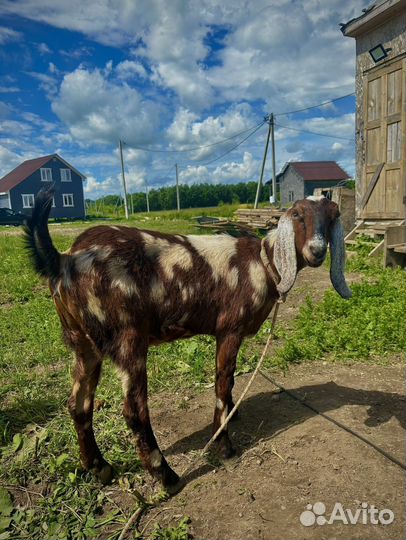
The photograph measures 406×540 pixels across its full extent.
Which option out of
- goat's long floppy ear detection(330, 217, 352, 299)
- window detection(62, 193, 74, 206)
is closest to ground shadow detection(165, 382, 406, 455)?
goat's long floppy ear detection(330, 217, 352, 299)

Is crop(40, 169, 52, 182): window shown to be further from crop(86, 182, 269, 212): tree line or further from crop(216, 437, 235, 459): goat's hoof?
crop(216, 437, 235, 459): goat's hoof

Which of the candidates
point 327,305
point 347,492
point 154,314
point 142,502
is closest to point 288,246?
point 154,314

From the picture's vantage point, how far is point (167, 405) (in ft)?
15.0

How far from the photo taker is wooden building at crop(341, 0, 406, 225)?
10.4 m

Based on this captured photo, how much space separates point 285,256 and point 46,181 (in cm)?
5031

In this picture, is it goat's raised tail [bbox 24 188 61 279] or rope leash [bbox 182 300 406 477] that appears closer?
goat's raised tail [bbox 24 188 61 279]

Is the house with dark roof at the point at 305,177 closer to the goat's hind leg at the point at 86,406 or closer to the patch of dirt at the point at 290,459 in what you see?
the patch of dirt at the point at 290,459

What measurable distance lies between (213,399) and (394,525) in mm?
2252

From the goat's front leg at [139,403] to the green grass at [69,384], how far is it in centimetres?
31

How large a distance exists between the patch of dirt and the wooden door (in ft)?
24.6

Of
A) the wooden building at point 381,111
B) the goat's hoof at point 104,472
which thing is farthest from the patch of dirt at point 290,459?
the wooden building at point 381,111

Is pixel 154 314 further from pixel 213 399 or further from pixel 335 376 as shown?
pixel 335 376

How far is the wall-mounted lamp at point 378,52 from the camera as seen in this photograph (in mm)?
10688

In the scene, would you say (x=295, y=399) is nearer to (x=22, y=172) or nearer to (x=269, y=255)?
(x=269, y=255)
